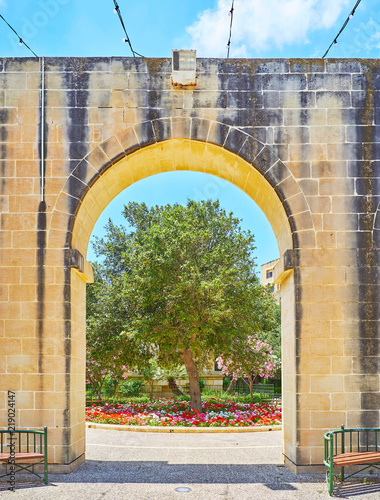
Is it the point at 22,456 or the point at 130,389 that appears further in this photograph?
the point at 130,389

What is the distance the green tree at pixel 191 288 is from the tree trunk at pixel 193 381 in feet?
0.10

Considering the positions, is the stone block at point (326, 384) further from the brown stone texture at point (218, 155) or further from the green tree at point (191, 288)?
the green tree at point (191, 288)

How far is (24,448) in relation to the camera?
7656 mm

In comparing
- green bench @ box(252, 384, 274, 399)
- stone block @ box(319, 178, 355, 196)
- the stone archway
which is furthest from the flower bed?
green bench @ box(252, 384, 274, 399)

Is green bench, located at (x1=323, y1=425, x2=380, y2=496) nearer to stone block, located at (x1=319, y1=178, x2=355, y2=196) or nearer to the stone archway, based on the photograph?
the stone archway

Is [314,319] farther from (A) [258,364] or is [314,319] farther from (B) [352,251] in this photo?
(A) [258,364]

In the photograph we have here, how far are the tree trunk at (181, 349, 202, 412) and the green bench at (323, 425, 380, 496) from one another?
8681mm

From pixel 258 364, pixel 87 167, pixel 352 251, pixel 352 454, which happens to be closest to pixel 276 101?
pixel 352 251

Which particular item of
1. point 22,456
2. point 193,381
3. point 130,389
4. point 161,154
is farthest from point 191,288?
point 130,389

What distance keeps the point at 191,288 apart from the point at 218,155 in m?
6.78

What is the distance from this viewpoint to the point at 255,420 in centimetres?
1489

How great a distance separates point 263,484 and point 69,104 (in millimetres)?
6363

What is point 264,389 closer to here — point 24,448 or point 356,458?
point 356,458

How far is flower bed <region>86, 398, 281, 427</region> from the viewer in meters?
14.6
